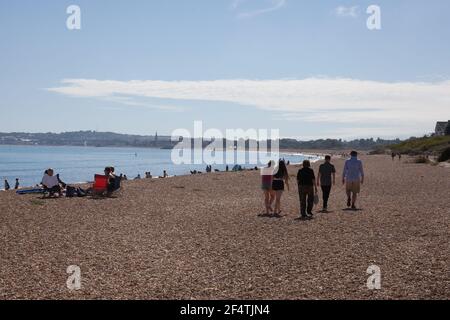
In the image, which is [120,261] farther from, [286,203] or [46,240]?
[286,203]

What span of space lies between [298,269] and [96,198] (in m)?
14.0

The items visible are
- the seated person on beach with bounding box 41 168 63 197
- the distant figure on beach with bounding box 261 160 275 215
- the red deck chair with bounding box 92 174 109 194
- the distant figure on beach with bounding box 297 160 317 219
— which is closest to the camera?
the distant figure on beach with bounding box 297 160 317 219

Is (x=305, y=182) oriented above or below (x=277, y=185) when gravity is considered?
above

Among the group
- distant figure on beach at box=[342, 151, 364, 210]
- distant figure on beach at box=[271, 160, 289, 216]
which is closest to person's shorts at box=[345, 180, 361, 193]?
distant figure on beach at box=[342, 151, 364, 210]

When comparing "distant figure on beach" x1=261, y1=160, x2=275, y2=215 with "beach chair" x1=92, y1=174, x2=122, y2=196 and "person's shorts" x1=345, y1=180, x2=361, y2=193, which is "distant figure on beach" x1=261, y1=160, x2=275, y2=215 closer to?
"person's shorts" x1=345, y1=180, x2=361, y2=193

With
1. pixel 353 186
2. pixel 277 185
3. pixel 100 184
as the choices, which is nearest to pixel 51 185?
pixel 100 184

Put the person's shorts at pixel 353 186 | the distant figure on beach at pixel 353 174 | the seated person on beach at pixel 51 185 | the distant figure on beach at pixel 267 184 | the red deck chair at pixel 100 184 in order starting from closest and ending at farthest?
1. the distant figure on beach at pixel 267 184
2. the distant figure on beach at pixel 353 174
3. the person's shorts at pixel 353 186
4. the seated person on beach at pixel 51 185
5. the red deck chair at pixel 100 184

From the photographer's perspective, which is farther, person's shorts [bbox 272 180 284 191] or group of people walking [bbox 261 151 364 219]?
person's shorts [bbox 272 180 284 191]

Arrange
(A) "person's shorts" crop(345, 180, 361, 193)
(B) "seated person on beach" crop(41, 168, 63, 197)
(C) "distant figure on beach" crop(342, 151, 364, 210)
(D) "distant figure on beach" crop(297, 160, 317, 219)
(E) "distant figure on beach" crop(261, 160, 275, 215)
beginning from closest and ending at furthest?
1. (D) "distant figure on beach" crop(297, 160, 317, 219)
2. (E) "distant figure on beach" crop(261, 160, 275, 215)
3. (C) "distant figure on beach" crop(342, 151, 364, 210)
4. (A) "person's shorts" crop(345, 180, 361, 193)
5. (B) "seated person on beach" crop(41, 168, 63, 197)

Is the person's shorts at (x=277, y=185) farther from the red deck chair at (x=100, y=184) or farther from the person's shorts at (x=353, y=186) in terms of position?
the red deck chair at (x=100, y=184)

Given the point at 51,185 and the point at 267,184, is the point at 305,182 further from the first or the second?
the point at 51,185

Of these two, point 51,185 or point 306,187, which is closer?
point 306,187

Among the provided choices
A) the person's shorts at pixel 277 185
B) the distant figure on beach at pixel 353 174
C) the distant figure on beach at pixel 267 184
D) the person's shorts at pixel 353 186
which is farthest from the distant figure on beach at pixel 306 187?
the person's shorts at pixel 353 186
